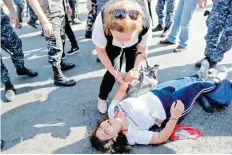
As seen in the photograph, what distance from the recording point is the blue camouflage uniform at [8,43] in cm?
279

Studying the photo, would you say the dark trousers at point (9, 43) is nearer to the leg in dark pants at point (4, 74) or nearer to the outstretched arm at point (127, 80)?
the leg in dark pants at point (4, 74)

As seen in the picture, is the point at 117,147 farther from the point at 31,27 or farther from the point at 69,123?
the point at 31,27

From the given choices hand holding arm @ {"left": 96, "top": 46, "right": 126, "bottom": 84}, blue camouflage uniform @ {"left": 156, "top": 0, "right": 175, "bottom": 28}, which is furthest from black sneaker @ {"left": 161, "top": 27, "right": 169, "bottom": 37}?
hand holding arm @ {"left": 96, "top": 46, "right": 126, "bottom": 84}

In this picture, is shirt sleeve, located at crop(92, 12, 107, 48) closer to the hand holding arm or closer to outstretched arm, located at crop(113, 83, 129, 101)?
the hand holding arm

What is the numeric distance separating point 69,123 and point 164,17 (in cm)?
249

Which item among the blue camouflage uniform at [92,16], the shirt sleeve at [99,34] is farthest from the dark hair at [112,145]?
the blue camouflage uniform at [92,16]

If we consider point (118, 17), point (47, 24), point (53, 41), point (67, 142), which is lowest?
point (67, 142)

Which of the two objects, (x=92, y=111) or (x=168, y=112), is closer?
(x=168, y=112)

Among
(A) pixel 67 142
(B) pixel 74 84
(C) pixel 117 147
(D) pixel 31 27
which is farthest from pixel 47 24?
(D) pixel 31 27

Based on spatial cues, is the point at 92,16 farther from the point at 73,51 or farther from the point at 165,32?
the point at 165,32

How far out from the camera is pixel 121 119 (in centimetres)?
226

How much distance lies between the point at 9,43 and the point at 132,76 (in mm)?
1508

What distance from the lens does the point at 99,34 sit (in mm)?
2152

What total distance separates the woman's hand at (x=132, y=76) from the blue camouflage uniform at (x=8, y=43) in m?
1.40
